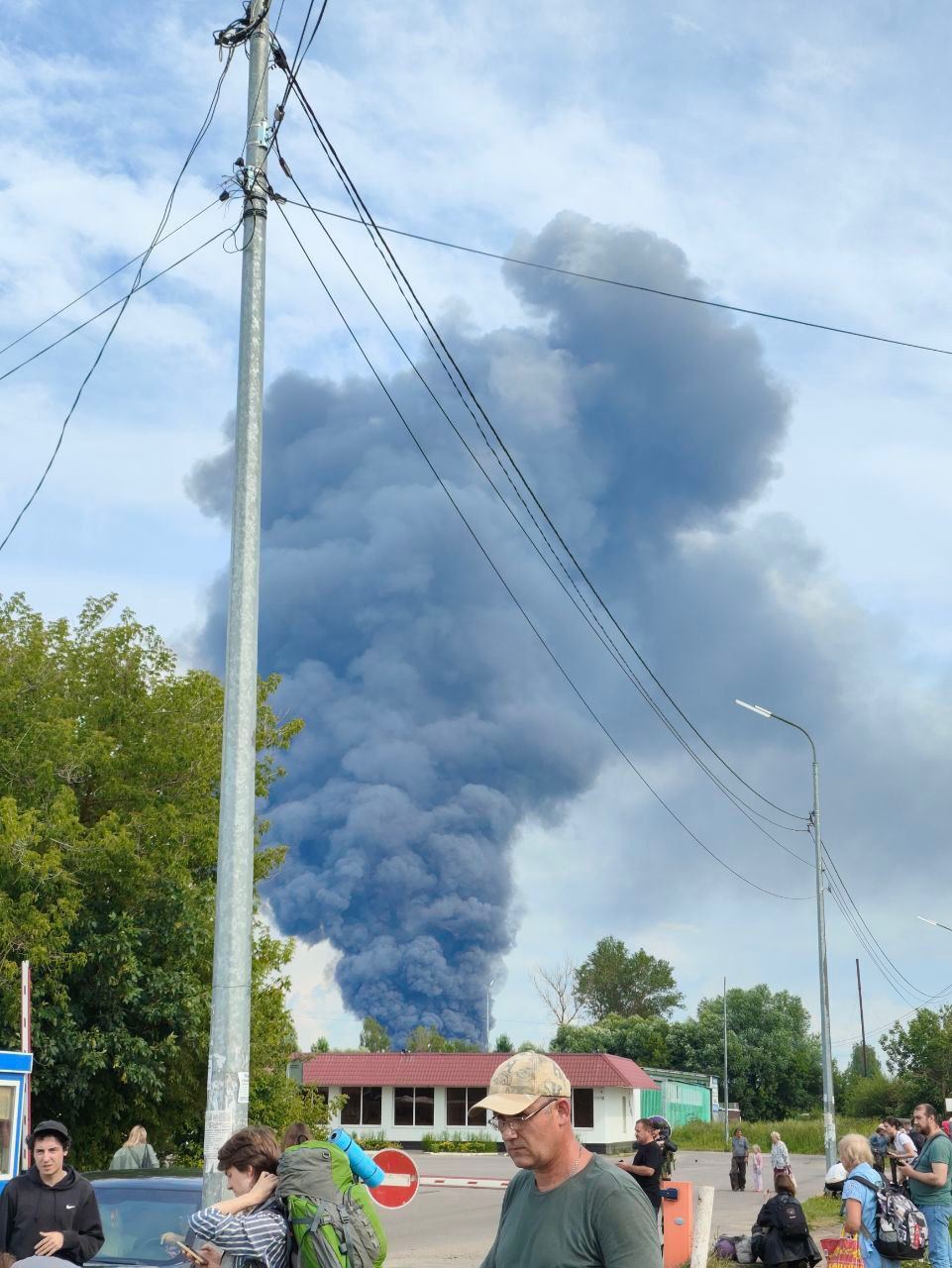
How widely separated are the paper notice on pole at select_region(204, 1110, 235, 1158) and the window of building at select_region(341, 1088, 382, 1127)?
6064cm

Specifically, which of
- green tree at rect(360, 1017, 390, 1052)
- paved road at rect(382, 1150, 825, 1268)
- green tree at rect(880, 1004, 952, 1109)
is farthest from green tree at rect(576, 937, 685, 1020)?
paved road at rect(382, 1150, 825, 1268)

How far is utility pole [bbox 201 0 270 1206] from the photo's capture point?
8.13 metres

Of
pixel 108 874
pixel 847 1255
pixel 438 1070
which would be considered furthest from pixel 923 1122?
pixel 438 1070

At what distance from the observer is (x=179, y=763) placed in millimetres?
24078

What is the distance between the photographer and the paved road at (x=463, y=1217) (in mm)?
19569

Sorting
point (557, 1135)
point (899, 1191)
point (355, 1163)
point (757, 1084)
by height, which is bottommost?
point (757, 1084)

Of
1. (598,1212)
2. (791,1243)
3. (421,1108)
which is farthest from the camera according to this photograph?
(421,1108)

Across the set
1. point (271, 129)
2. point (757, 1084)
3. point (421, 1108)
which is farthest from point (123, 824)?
point (757, 1084)

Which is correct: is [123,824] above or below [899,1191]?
above

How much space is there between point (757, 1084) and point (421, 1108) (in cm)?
4280

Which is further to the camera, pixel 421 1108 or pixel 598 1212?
pixel 421 1108

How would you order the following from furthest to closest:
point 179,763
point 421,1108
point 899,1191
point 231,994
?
point 421,1108 < point 179,763 < point 899,1191 < point 231,994

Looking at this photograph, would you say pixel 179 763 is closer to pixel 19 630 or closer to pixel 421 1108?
pixel 19 630

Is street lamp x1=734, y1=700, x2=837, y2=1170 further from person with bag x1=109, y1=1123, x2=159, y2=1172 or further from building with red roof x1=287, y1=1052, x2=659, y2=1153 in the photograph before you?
building with red roof x1=287, y1=1052, x2=659, y2=1153
